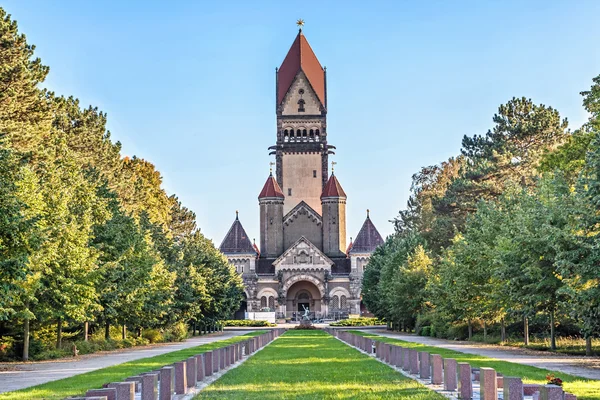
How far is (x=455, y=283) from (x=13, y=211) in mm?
28988

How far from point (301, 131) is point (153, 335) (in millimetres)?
70680

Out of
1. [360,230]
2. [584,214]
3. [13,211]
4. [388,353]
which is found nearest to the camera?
[13,211]

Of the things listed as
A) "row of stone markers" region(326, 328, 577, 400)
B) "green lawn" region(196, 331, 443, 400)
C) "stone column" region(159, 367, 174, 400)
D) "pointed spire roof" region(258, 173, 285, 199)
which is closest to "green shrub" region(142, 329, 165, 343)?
"green lawn" region(196, 331, 443, 400)

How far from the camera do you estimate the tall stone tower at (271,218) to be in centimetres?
11675

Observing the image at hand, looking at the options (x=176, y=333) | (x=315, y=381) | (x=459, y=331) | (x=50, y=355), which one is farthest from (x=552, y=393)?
(x=176, y=333)

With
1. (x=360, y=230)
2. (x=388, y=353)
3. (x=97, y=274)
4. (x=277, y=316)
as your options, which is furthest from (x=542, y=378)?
(x=360, y=230)

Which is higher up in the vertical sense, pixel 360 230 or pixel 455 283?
pixel 360 230

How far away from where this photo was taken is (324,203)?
4611 inches

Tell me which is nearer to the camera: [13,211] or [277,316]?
[13,211]

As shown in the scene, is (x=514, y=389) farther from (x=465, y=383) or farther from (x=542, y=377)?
(x=542, y=377)

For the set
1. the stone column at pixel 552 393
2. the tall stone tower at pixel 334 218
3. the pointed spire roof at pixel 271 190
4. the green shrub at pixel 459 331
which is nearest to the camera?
the stone column at pixel 552 393

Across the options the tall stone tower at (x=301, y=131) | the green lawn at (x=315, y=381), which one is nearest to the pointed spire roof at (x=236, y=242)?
the tall stone tower at (x=301, y=131)

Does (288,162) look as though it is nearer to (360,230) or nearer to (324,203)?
(324,203)

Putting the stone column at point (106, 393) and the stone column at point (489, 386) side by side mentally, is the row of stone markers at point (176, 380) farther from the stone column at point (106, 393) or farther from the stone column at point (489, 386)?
the stone column at point (489, 386)
